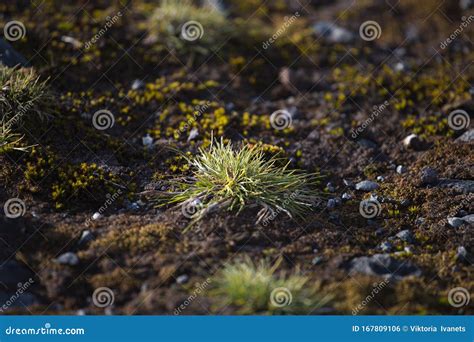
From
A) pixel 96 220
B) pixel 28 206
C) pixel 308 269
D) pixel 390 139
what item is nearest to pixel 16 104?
pixel 28 206

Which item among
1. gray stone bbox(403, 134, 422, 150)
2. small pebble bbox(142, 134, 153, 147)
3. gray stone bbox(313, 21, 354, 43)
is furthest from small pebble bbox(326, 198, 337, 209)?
gray stone bbox(313, 21, 354, 43)

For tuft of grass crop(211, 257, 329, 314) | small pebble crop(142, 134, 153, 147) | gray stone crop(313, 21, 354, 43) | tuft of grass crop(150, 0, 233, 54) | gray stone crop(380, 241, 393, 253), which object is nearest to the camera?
tuft of grass crop(211, 257, 329, 314)

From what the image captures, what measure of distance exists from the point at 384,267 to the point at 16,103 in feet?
14.1

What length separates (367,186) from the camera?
6285 mm

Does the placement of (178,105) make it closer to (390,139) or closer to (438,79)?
(390,139)

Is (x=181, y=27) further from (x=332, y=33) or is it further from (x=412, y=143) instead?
(x=412, y=143)

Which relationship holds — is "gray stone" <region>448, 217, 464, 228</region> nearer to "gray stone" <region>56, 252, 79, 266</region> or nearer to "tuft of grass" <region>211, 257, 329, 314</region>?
"tuft of grass" <region>211, 257, 329, 314</region>

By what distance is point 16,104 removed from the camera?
6.25 metres

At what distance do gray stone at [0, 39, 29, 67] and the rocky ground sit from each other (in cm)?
2

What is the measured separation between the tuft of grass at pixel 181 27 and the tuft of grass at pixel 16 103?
7.79 ft

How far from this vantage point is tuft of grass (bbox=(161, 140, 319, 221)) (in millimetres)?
5605

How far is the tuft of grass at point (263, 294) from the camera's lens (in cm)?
462

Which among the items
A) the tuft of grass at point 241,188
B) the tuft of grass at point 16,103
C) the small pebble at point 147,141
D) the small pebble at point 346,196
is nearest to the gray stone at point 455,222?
the small pebble at point 346,196

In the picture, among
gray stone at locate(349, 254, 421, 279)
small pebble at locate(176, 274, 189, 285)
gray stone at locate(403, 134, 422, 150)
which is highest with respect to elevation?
gray stone at locate(403, 134, 422, 150)
